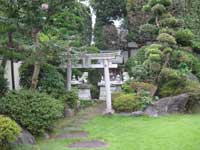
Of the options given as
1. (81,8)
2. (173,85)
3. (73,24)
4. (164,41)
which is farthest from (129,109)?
(73,24)

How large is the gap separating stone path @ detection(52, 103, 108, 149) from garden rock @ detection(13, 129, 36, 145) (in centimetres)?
77

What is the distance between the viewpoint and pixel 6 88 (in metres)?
10.2

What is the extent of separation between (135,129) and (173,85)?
3.81m

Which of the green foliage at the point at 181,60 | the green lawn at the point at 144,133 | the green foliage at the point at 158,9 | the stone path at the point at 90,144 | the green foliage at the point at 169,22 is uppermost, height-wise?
the green foliage at the point at 158,9

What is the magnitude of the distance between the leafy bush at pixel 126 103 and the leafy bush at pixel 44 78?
208 cm

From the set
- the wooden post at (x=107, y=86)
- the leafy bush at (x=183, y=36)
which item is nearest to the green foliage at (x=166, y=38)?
the leafy bush at (x=183, y=36)

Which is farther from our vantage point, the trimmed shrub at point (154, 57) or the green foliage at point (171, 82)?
the trimmed shrub at point (154, 57)

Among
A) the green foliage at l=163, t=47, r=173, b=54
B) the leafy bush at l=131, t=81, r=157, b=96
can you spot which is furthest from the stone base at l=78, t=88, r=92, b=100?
the green foliage at l=163, t=47, r=173, b=54

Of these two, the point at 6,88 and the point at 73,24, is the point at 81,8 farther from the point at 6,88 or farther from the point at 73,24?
the point at 73,24

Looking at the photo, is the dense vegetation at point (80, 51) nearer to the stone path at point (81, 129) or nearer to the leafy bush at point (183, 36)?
the leafy bush at point (183, 36)

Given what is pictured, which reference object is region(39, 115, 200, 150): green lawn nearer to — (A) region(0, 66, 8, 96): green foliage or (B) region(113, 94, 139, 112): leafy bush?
(B) region(113, 94, 139, 112): leafy bush

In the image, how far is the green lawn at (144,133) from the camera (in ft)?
27.0

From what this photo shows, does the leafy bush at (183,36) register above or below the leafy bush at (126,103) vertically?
above

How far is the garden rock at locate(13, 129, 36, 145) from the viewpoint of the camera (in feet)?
25.5
